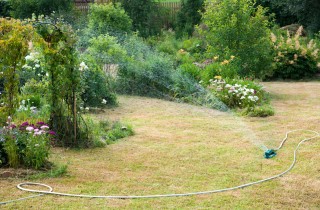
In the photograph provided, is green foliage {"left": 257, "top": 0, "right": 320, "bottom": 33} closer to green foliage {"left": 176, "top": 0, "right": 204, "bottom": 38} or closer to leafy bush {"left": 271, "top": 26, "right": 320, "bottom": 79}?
green foliage {"left": 176, "top": 0, "right": 204, "bottom": 38}

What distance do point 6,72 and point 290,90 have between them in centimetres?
859

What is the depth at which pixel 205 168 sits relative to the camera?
679cm

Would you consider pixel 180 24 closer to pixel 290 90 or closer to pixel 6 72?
pixel 290 90

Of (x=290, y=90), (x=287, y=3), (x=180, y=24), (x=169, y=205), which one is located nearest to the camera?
(x=169, y=205)

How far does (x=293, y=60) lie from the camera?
1553 centimetres

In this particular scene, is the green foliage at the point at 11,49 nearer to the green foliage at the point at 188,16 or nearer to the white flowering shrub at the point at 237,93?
the white flowering shrub at the point at 237,93

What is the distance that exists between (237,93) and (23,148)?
5333 millimetres

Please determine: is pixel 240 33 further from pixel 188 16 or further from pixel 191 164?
pixel 188 16

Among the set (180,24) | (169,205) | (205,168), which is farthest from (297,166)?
(180,24)

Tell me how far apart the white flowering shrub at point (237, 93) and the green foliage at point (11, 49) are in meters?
4.96

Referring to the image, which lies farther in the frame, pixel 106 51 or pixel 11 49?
pixel 106 51

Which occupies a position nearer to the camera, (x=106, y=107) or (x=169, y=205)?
(x=169, y=205)

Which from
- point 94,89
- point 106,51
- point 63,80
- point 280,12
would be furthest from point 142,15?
point 63,80

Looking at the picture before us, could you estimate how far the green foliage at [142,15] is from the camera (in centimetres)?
2012
